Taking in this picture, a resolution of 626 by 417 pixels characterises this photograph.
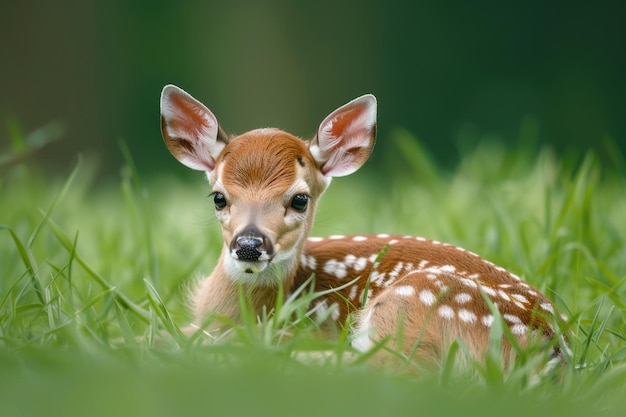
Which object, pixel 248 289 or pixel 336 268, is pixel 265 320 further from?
pixel 336 268

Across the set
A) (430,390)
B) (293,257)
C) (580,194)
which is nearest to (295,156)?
(293,257)

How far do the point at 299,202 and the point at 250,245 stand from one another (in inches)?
12.8

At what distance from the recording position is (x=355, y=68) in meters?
10.4

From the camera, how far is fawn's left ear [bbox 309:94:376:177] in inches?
129

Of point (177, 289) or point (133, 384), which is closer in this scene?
point (133, 384)

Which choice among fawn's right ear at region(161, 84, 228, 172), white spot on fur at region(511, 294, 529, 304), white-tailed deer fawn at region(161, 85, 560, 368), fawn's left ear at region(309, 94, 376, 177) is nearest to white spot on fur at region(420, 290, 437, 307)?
white-tailed deer fawn at region(161, 85, 560, 368)

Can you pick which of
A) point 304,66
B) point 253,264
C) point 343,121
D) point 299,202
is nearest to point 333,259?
point 299,202

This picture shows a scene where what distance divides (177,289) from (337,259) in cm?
67

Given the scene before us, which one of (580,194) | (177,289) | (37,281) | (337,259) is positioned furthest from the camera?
(580,194)

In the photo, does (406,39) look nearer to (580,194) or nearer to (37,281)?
(580,194)

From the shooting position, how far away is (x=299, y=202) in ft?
9.96

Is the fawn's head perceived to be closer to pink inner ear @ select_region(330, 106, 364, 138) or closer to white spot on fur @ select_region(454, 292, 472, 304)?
pink inner ear @ select_region(330, 106, 364, 138)

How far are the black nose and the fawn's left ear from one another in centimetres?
59

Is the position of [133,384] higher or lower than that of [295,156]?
lower
